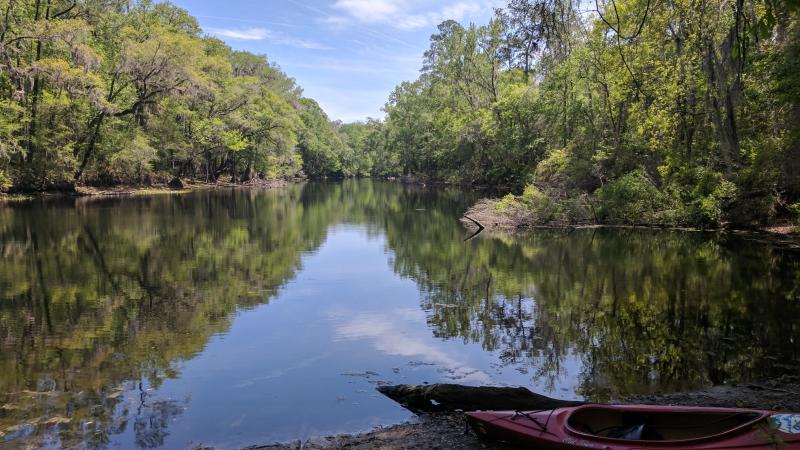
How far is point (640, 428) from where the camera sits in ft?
16.9

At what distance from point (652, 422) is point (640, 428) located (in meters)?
0.19

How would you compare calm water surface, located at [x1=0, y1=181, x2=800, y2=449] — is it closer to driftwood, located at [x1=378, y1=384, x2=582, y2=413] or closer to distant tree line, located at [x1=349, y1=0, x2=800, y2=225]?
driftwood, located at [x1=378, y1=384, x2=582, y2=413]

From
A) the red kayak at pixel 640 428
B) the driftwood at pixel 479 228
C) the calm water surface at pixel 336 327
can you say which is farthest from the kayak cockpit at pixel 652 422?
the driftwood at pixel 479 228

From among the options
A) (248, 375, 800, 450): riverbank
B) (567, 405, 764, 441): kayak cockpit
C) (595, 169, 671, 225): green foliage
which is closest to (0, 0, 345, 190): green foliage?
(595, 169, 671, 225): green foliage

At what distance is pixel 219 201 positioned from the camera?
141 feet

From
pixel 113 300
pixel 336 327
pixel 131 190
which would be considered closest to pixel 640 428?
pixel 336 327

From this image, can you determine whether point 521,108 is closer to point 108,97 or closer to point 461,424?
point 108,97

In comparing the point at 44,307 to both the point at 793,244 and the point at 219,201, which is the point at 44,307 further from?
the point at 219,201

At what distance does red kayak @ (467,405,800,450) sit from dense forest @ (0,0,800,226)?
318cm

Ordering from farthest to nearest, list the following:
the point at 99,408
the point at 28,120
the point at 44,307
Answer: the point at 28,120
the point at 44,307
the point at 99,408

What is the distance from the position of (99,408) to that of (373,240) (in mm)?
17702

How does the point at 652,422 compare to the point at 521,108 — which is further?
the point at 521,108

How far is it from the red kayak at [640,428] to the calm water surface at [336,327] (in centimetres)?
205

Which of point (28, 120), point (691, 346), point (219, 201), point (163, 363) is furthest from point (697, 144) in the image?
point (28, 120)
